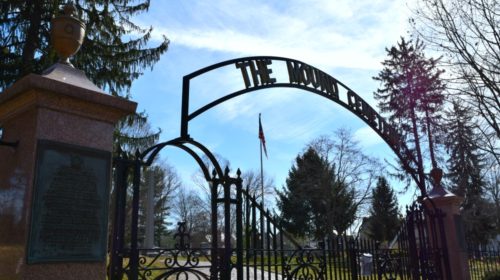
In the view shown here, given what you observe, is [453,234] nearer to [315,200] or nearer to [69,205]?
[69,205]

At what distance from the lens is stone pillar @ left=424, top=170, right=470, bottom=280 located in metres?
8.15

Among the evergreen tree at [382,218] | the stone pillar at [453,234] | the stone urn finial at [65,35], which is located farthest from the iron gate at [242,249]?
the evergreen tree at [382,218]

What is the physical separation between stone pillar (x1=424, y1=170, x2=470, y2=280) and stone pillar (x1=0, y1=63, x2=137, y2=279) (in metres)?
6.72

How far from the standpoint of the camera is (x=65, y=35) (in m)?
4.11

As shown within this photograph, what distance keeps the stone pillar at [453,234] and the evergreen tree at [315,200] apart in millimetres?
27375

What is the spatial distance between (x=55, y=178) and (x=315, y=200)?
36.2 metres

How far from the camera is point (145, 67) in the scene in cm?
1389

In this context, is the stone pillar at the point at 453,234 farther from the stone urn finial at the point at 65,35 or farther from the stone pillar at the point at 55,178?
the stone urn finial at the point at 65,35

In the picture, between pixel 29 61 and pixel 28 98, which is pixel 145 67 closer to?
pixel 29 61

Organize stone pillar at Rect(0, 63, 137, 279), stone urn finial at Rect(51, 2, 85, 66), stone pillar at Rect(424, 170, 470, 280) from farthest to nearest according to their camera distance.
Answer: stone pillar at Rect(424, 170, 470, 280) → stone urn finial at Rect(51, 2, 85, 66) → stone pillar at Rect(0, 63, 137, 279)

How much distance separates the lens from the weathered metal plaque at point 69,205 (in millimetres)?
3471

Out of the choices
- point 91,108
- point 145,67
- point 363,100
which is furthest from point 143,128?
point 91,108

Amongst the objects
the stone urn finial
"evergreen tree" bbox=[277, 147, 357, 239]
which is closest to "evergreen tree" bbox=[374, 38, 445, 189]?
"evergreen tree" bbox=[277, 147, 357, 239]

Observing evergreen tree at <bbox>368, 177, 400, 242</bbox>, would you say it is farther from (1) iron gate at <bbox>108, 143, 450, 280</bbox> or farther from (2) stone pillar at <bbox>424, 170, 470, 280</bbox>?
(1) iron gate at <bbox>108, 143, 450, 280</bbox>
